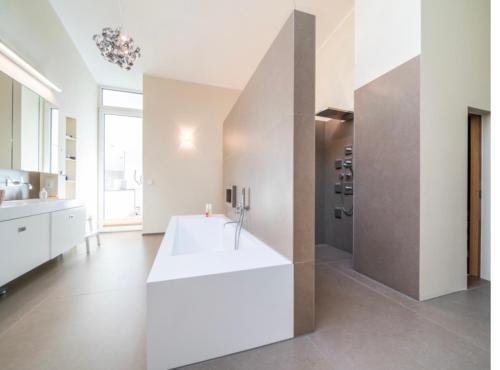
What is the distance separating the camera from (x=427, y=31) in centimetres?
179

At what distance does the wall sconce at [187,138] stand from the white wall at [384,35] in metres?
3.57

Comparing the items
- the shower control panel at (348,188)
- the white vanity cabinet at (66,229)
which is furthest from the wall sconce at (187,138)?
the shower control panel at (348,188)

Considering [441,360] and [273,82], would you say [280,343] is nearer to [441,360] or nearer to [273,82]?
[441,360]

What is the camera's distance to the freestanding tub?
1078 mm

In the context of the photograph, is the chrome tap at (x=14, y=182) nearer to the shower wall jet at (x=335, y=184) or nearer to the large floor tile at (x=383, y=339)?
the large floor tile at (x=383, y=339)

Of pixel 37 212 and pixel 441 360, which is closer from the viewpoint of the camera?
pixel 441 360

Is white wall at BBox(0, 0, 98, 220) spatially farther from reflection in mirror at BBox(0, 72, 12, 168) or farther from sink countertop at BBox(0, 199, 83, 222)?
sink countertop at BBox(0, 199, 83, 222)

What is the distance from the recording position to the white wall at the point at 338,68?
3.19 metres

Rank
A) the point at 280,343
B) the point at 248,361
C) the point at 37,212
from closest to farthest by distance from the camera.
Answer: the point at 248,361, the point at 280,343, the point at 37,212

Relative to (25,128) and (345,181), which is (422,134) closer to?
(345,181)

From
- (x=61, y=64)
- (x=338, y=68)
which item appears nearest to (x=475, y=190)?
(x=338, y=68)

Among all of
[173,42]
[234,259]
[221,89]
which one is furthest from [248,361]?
[221,89]

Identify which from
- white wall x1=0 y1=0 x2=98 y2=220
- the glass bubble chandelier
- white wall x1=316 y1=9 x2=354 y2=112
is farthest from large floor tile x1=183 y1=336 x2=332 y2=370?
white wall x1=0 y1=0 x2=98 y2=220

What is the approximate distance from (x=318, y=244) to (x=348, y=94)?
2631 mm
